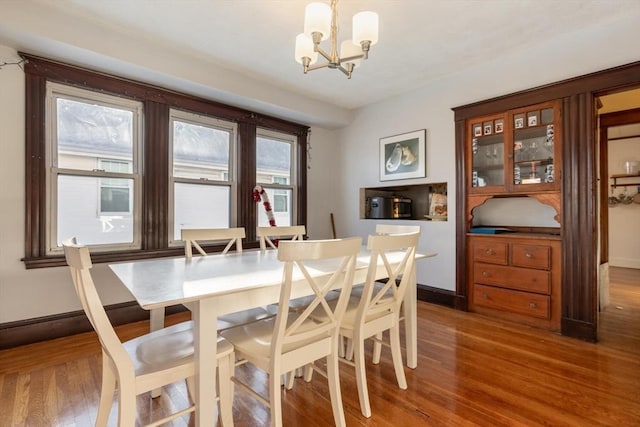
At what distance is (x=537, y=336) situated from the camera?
2.70 m

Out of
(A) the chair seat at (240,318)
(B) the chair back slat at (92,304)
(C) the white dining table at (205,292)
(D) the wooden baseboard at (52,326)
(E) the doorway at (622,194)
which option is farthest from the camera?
(E) the doorway at (622,194)

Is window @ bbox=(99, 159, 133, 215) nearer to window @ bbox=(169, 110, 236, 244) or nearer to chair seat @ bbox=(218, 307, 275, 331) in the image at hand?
window @ bbox=(169, 110, 236, 244)

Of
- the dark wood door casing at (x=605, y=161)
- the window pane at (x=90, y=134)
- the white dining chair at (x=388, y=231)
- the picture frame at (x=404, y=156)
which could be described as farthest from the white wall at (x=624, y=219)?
the window pane at (x=90, y=134)

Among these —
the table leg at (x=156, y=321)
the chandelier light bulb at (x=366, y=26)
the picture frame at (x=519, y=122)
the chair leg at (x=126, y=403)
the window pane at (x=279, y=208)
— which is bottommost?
the chair leg at (x=126, y=403)

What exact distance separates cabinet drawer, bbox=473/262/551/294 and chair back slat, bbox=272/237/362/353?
2.22 metres

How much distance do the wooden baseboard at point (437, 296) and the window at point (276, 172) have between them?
1949 millimetres

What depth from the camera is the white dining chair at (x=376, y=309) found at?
1.66 metres

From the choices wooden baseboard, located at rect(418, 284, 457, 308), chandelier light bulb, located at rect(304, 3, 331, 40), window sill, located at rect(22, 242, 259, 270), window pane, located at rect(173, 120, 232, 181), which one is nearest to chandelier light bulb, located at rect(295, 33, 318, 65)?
chandelier light bulb, located at rect(304, 3, 331, 40)

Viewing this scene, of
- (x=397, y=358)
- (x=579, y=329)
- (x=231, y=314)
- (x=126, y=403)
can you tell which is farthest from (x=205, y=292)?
(x=579, y=329)

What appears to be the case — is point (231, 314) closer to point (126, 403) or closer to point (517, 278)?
point (126, 403)

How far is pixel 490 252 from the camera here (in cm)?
320

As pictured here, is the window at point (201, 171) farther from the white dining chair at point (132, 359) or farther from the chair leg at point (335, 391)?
the chair leg at point (335, 391)

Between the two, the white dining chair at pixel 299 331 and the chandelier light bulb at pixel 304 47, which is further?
the chandelier light bulb at pixel 304 47

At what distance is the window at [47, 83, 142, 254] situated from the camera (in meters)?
2.71
